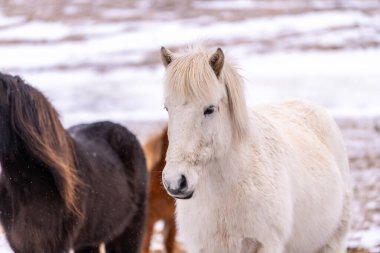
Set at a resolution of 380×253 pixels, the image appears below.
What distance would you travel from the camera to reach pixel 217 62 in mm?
3752

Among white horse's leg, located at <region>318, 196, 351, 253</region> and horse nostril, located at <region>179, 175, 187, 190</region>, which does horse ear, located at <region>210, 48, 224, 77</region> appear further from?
white horse's leg, located at <region>318, 196, 351, 253</region>

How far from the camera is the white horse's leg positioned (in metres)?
4.95

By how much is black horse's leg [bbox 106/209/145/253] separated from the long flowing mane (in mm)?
2563

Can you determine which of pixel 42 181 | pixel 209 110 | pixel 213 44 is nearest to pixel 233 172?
pixel 209 110

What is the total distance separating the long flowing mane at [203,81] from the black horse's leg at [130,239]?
2.56 m

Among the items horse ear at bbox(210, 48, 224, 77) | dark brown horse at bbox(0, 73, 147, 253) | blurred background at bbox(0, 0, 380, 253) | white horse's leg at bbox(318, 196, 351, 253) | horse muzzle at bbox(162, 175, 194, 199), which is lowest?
blurred background at bbox(0, 0, 380, 253)

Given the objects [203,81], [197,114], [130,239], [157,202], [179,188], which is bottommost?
[157,202]

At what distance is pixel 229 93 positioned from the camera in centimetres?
382

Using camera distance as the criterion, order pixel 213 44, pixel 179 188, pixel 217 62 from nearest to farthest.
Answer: pixel 179 188 < pixel 217 62 < pixel 213 44

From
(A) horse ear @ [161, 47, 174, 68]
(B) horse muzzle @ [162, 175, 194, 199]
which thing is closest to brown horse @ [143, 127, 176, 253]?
(A) horse ear @ [161, 47, 174, 68]

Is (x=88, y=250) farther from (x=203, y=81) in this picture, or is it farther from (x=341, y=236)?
(x=203, y=81)

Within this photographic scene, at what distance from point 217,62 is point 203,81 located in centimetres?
16

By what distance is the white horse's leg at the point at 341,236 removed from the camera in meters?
4.95

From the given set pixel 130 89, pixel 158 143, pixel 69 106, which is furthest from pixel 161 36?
pixel 158 143
